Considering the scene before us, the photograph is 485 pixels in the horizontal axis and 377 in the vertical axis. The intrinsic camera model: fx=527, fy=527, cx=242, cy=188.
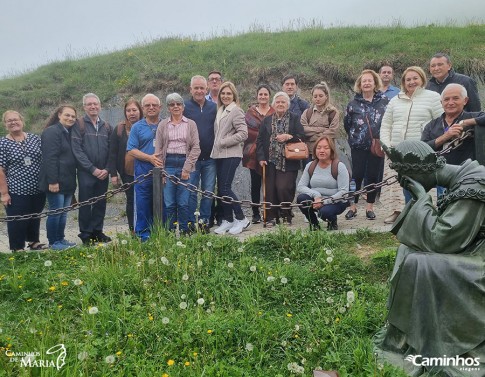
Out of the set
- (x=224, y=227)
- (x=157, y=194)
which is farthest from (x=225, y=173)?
(x=157, y=194)

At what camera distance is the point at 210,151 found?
24.2 feet

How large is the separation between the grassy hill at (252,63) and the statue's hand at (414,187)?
960cm

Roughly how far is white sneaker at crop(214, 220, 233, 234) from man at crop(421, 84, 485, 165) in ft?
9.46

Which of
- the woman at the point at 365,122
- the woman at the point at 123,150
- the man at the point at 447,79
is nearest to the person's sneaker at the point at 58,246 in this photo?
the woman at the point at 123,150

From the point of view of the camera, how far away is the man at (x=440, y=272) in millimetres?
3146

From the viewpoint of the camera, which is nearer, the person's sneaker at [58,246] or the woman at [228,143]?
the person's sneaker at [58,246]

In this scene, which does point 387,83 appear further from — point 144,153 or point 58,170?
point 58,170

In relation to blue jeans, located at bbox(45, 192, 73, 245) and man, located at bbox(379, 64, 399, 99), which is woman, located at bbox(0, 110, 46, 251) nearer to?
blue jeans, located at bbox(45, 192, 73, 245)

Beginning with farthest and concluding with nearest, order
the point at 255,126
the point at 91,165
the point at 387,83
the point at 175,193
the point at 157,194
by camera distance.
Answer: the point at 387,83, the point at 255,126, the point at 91,165, the point at 175,193, the point at 157,194

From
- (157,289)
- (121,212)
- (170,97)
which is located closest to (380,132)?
(170,97)

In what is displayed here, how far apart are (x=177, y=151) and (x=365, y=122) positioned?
8.82ft

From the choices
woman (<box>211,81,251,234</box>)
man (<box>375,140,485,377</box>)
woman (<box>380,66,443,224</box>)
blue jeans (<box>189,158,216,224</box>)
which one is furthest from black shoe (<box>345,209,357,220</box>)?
man (<box>375,140,485,377</box>)

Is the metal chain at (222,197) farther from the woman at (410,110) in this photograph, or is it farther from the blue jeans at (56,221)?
the woman at (410,110)

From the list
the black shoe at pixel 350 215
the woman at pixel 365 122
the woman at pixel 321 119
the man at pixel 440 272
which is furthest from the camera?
the black shoe at pixel 350 215
